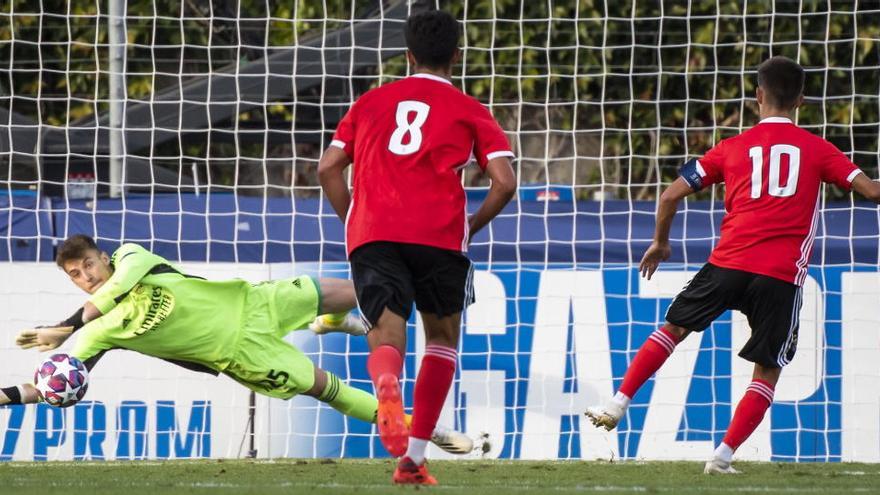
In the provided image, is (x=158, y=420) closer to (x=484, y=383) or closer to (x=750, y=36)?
(x=484, y=383)

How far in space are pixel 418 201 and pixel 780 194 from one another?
5.65 feet

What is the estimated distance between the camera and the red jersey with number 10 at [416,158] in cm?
495

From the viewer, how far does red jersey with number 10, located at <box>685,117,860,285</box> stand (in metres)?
5.86

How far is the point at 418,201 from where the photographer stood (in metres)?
4.95

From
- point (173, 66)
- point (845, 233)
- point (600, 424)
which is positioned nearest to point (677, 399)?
point (845, 233)

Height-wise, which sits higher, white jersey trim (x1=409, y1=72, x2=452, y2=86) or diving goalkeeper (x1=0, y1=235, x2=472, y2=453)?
white jersey trim (x1=409, y1=72, x2=452, y2=86)

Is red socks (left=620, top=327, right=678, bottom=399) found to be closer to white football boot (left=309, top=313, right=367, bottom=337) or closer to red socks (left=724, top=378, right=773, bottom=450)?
red socks (left=724, top=378, right=773, bottom=450)

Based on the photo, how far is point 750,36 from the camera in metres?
11.7

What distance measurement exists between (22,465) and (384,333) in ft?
9.46

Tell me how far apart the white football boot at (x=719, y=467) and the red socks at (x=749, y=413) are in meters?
0.10

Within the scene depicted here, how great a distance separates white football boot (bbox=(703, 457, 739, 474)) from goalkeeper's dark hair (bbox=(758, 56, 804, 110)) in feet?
4.90

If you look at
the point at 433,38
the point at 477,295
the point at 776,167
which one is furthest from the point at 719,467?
the point at 477,295

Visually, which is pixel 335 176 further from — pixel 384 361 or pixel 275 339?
pixel 275 339

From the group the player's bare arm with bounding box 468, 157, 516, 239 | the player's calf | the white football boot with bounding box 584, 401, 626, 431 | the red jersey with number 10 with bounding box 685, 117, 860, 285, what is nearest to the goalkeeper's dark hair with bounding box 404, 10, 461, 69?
the player's bare arm with bounding box 468, 157, 516, 239
